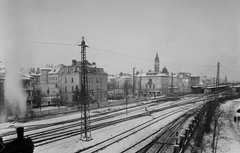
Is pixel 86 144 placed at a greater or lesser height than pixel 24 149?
lesser

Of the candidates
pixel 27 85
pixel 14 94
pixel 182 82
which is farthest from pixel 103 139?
pixel 182 82

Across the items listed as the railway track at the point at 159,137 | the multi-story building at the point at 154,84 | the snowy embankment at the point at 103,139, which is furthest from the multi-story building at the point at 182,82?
the snowy embankment at the point at 103,139

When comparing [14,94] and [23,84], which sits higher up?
[23,84]

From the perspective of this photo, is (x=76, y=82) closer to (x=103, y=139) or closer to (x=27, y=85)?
(x=27, y=85)

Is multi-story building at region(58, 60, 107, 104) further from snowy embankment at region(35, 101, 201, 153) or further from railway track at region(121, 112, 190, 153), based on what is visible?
railway track at region(121, 112, 190, 153)

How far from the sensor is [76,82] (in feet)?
147

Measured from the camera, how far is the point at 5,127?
2153cm

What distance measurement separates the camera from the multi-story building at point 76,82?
4511cm

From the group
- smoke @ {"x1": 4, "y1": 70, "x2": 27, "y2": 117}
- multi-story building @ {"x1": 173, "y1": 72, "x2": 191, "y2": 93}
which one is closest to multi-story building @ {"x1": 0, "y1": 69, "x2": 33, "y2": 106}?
smoke @ {"x1": 4, "y1": 70, "x2": 27, "y2": 117}

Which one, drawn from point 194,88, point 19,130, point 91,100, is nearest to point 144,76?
point 194,88

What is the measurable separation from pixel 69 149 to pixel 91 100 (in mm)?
28174

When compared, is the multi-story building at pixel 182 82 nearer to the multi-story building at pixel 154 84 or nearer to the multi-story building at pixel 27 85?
the multi-story building at pixel 154 84

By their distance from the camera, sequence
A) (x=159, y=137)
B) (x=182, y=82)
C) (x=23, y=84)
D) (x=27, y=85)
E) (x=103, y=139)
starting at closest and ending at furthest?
1. (x=103, y=139)
2. (x=159, y=137)
3. (x=23, y=84)
4. (x=27, y=85)
5. (x=182, y=82)

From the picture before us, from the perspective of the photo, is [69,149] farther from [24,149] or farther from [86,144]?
[24,149]
